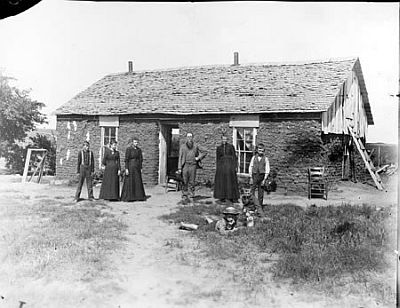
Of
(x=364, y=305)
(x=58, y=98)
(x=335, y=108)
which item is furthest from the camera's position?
(x=58, y=98)

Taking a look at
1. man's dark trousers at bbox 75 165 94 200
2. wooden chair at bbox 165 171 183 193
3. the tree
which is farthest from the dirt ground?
the tree

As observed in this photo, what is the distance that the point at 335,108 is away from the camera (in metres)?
2.05

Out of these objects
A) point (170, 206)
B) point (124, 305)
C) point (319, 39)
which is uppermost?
point (319, 39)

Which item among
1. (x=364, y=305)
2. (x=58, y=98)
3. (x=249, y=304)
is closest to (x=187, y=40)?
(x=58, y=98)

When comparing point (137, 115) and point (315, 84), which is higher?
point (315, 84)

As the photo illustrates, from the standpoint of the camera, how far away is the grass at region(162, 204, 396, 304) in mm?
1819

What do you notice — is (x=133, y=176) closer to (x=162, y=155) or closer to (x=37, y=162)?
(x=162, y=155)

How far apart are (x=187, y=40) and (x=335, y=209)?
116 cm

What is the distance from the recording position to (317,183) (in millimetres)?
1999

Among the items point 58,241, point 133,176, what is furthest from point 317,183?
point 58,241

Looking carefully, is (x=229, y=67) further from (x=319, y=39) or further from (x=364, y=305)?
(x=364, y=305)

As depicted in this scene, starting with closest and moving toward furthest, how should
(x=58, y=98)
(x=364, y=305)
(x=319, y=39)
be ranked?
(x=364, y=305) → (x=319, y=39) → (x=58, y=98)

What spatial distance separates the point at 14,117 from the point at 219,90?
3.76 feet

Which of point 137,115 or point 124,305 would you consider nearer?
point 124,305
